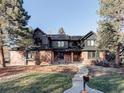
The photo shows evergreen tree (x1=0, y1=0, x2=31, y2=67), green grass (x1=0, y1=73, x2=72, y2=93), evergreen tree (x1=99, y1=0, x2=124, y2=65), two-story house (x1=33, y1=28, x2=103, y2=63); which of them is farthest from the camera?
two-story house (x1=33, y1=28, x2=103, y2=63)

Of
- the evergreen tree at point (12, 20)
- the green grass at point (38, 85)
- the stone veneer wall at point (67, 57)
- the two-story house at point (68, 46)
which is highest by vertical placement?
the evergreen tree at point (12, 20)

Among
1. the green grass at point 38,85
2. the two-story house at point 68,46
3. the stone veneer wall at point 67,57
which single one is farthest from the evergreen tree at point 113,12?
the green grass at point 38,85

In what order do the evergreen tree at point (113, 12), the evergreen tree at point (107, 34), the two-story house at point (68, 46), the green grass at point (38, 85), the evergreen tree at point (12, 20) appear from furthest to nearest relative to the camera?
the two-story house at point (68, 46), the evergreen tree at point (107, 34), the evergreen tree at point (113, 12), the evergreen tree at point (12, 20), the green grass at point (38, 85)

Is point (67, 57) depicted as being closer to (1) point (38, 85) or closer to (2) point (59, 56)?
(2) point (59, 56)

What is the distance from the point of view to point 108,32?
32.8 metres

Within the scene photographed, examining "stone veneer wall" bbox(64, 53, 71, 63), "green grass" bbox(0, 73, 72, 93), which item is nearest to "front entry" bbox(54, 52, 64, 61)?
"stone veneer wall" bbox(64, 53, 71, 63)

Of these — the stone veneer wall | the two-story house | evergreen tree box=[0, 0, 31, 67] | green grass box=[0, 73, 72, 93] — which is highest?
evergreen tree box=[0, 0, 31, 67]

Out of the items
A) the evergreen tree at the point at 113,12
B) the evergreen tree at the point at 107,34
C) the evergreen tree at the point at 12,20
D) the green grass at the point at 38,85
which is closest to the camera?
the green grass at the point at 38,85

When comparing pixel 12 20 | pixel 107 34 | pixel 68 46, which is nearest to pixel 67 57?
pixel 68 46

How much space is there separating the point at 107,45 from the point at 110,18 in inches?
170

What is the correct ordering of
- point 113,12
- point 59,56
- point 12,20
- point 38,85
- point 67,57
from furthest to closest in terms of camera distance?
point 67,57 < point 59,56 < point 113,12 < point 12,20 < point 38,85

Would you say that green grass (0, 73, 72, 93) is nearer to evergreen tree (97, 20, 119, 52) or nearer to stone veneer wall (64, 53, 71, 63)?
evergreen tree (97, 20, 119, 52)

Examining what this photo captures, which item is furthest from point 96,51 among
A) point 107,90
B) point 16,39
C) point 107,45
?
point 107,90

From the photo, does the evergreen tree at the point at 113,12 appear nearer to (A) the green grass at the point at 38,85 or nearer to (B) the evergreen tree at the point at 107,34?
(B) the evergreen tree at the point at 107,34
